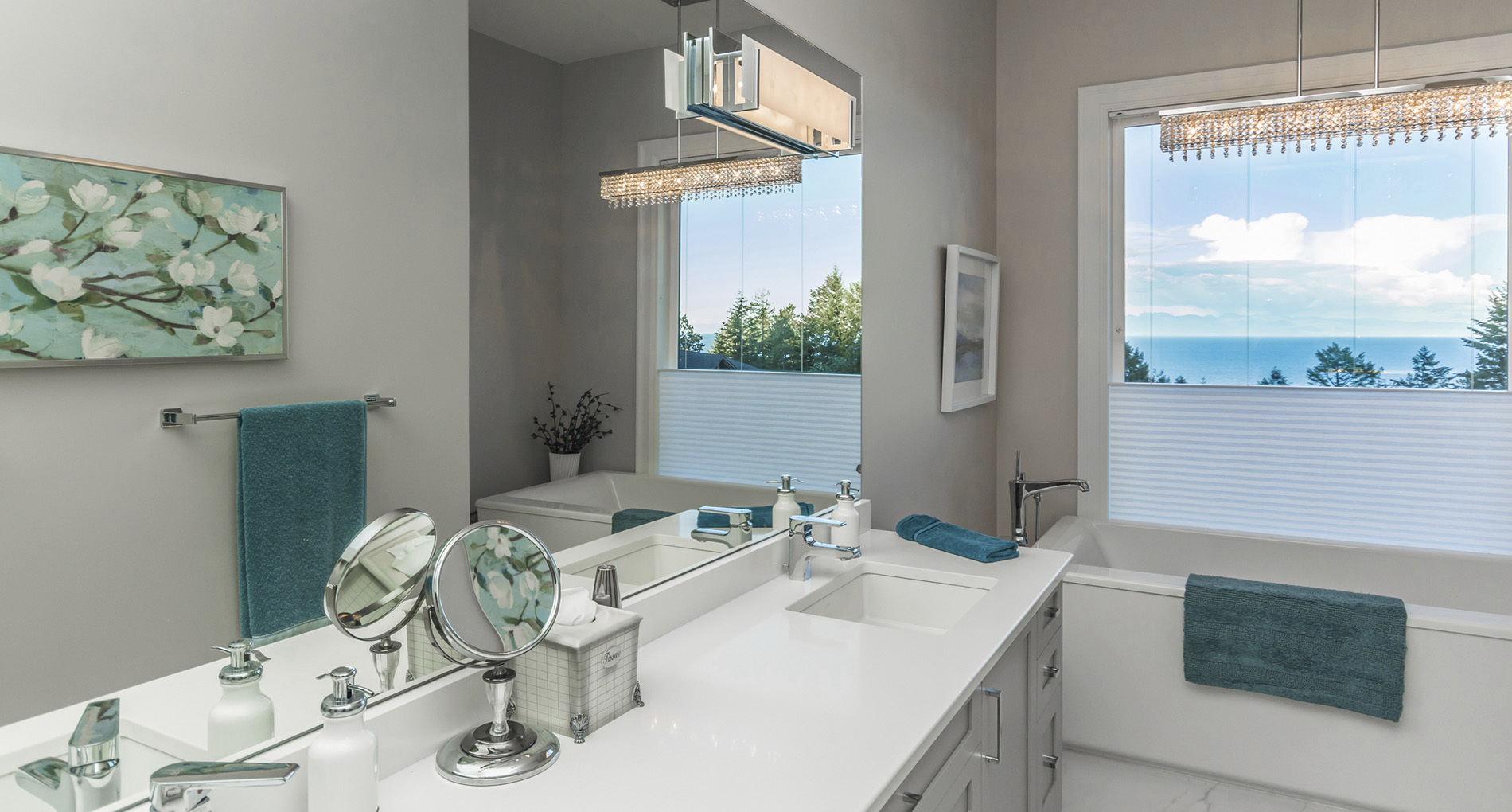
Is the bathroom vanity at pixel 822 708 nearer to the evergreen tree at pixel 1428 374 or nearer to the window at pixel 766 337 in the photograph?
the window at pixel 766 337

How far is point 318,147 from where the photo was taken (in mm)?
961

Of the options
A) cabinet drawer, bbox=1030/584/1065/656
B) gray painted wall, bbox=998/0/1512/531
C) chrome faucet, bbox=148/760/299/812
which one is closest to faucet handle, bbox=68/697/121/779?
chrome faucet, bbox=148/760/299/812

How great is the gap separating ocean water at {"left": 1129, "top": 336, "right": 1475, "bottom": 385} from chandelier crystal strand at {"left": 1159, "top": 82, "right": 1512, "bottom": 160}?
2.90 ft

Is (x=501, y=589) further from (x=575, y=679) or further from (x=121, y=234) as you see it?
(x=121, y=234)

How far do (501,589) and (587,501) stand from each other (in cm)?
41

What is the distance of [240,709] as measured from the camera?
35.0 inches

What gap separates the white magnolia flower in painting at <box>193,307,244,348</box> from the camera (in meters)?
0.86

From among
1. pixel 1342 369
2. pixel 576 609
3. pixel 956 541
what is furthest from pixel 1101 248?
pixel 576 609

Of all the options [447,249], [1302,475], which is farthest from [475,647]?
[1302,475]

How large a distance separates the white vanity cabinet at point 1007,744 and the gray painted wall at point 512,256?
2.37 ft

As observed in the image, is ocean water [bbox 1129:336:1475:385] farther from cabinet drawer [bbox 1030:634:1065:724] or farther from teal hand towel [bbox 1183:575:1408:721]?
cabinet drawer [bbox 1030:634:1065:724]

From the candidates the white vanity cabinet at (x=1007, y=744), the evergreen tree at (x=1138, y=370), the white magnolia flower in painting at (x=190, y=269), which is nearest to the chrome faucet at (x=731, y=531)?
the white vanity cabinet at (x=1007, y=744)

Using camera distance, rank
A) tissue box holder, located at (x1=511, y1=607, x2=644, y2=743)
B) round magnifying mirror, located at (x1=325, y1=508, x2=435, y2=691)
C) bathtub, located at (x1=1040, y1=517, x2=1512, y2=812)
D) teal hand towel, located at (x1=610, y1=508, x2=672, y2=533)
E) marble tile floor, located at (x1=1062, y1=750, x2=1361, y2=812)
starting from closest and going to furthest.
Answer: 1. round magnifying mirror, located at (x1=325, y1=508, x2=435, y2=691)
2. tissue box holder, located at (x1=511, y1=607, x2=644, y2=743)
3. teal hand towel, located at (x1=610, y1=508, x2=672, y2=533)
4. bathtub, located at (x1=1040, y1=517, x2=1512, y2=812)
5. marble tile floor, located at (x1=1062, y1=750, x2=1361, y2=812)

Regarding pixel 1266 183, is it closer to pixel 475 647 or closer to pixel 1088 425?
pixel 1088 425
